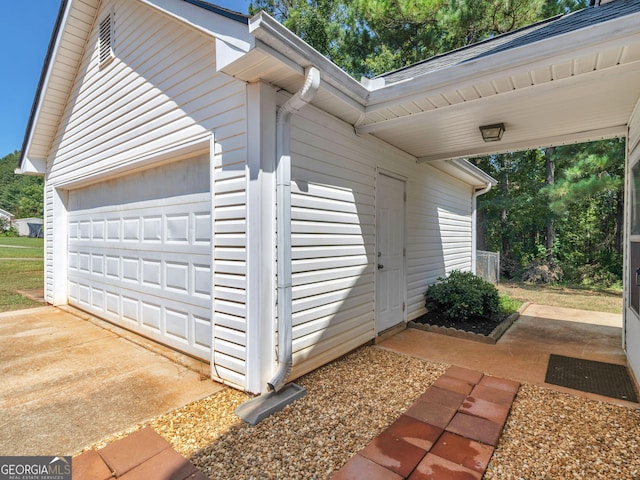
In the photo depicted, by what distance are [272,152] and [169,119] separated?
158cm

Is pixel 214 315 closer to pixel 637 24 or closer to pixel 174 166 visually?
pixel 174 166

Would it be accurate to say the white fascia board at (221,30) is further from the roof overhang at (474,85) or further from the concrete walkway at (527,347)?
the concrete walkway at (527,347)

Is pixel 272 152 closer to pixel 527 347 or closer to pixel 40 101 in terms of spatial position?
pixel 527 347

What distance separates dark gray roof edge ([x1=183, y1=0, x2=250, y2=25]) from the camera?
2244 mm

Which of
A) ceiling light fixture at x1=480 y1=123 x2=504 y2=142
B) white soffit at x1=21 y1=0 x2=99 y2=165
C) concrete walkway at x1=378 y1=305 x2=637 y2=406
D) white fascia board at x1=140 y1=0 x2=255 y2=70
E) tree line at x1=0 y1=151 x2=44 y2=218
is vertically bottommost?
concrete walkway at x1=378 y1=305 x2=637 y2=406

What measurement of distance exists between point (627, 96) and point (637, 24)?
121cm

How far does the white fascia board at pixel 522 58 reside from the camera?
2068 millimetres

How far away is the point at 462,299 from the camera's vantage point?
511 cm

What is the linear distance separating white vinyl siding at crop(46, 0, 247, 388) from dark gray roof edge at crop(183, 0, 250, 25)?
435 millimetres

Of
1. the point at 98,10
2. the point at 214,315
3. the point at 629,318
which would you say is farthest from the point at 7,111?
the point at 629,318

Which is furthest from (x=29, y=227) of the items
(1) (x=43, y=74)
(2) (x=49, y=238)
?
(1) (x=43, y=74)

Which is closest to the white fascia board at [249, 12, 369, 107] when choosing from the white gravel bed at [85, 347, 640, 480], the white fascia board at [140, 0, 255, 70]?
the white fascia board at [140, 0, 255, 70]

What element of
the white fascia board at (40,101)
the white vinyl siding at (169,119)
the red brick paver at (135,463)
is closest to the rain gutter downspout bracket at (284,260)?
the white vinyl siding at (169,119)

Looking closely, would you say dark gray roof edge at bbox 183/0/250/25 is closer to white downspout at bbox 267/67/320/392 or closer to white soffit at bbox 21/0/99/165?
white downspout at bbox 267/67/320/392
